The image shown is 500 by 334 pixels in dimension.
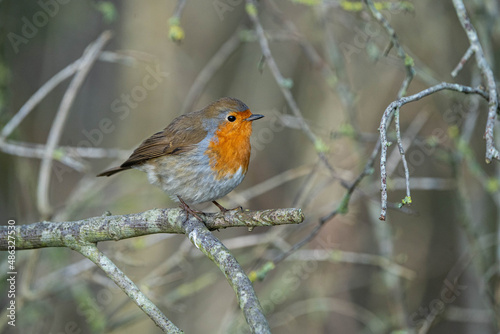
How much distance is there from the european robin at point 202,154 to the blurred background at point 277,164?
661 mm

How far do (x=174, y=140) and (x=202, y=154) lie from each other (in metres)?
0.33

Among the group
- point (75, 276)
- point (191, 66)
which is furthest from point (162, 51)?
point (75, 276)

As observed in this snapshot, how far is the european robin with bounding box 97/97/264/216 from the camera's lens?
136 inches

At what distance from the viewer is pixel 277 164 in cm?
680

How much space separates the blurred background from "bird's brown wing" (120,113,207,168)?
55cm

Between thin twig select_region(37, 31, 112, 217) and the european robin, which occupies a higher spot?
thin twig select_region(37, 31, 112, 217)

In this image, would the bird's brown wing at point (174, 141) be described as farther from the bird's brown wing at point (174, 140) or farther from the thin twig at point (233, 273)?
→ the thin twig at point (233, 273)

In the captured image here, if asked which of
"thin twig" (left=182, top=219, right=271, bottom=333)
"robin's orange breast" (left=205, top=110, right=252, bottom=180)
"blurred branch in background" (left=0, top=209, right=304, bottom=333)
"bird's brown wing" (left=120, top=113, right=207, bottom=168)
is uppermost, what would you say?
"bird's brown wing" (left=120, top=113, right=207, bottom=168)

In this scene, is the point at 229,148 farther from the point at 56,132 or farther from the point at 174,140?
the point at 56,132

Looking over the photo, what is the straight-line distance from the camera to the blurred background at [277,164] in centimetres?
440

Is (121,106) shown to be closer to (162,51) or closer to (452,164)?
(162,51)

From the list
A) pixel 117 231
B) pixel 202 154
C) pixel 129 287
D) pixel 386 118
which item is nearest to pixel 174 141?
pixel 202 154

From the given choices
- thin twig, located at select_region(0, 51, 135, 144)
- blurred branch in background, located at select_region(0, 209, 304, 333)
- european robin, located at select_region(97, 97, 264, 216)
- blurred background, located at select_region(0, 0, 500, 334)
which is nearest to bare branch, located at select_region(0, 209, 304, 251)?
blurred branch in background, located at select_region(0, 209, 304, 333)

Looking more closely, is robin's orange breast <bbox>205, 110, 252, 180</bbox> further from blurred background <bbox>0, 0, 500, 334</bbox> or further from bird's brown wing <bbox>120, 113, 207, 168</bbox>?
blurred background <bbox>0, 0, 500, 334</bbox>
